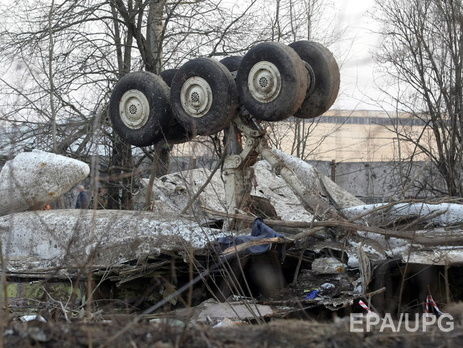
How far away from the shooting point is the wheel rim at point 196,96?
7863mm

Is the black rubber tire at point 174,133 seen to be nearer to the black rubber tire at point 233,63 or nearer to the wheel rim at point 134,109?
the wheel rim at point 134,109

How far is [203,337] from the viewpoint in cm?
254

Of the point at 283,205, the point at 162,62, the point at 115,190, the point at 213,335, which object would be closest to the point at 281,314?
the point at 213,335

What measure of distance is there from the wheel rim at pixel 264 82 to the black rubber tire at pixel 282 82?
0.11 ft

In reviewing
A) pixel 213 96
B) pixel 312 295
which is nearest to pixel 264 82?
pixel 213 96

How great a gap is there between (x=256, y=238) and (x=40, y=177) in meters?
3.02

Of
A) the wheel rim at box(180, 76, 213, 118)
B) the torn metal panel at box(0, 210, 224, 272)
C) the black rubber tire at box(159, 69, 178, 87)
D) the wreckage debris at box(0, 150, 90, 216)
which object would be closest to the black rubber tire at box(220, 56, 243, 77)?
the black rubber tire at box(159, 69, 178, 87)

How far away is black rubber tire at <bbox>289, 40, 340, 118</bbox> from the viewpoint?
823cm

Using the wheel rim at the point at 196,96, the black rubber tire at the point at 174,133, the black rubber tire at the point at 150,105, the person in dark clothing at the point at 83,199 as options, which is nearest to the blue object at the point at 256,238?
the person in dark clothing at the point at 83,199

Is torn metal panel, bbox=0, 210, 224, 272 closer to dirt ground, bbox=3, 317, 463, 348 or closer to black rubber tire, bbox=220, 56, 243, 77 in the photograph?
black rubber tire, bbox=220, 56, 243, 77

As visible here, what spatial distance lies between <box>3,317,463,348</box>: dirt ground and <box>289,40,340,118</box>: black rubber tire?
581 centimetres

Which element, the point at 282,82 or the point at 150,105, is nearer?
the point at 282,82

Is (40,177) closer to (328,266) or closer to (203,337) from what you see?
(328,266)

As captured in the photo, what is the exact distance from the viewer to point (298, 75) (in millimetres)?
7547
